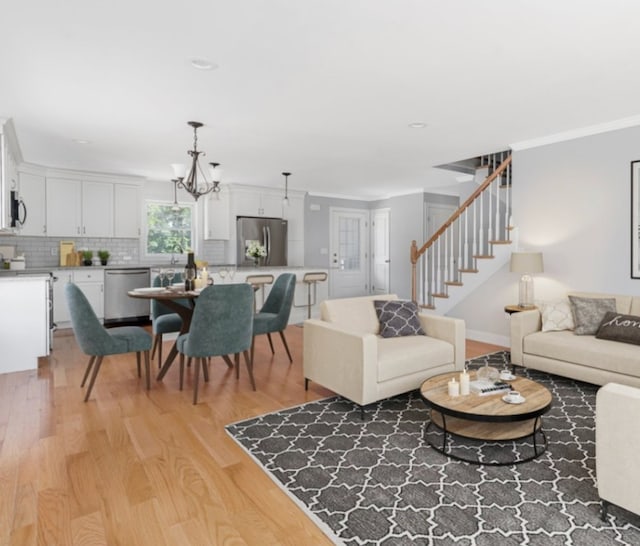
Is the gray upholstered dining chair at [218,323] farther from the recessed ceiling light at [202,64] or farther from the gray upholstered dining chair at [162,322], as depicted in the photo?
the recessed ceiling light at [202,64]

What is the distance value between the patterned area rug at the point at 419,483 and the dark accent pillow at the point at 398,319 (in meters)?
0.72

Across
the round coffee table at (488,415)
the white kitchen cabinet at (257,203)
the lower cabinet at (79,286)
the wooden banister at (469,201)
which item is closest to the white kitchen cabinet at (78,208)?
the lower cabinet at (79,286)

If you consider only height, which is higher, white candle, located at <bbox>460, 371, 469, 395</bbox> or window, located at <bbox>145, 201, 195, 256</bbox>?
window, located at <bbox>145, 201, 195, 256</bbox>

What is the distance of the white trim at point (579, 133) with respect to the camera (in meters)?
3.99

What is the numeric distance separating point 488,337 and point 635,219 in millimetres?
2112

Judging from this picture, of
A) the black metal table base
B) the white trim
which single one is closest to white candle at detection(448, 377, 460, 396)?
the black metal table base

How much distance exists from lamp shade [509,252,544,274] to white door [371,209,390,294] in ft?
15.6

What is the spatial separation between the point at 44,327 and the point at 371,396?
11.8 feet

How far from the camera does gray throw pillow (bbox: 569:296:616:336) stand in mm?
3795

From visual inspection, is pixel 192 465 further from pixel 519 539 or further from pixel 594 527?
pixel 594 527

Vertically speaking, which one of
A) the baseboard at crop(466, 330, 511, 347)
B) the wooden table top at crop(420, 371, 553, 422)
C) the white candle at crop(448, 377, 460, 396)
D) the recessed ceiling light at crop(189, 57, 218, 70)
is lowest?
the baseboard at crop(466, 330, 511, 347)

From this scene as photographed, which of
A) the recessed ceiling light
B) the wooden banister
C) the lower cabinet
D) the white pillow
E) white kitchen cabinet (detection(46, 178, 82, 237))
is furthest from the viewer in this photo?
white kitchen cabinet (detection(46, 178, 82, 237))

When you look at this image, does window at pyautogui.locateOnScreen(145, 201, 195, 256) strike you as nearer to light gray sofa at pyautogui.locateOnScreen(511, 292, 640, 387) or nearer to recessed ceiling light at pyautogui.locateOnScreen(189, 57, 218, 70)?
recessed ceiling light at pyautogui.locateOnScreen(189, 57, 218, 70)

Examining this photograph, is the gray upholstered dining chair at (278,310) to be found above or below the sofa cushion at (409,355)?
above
